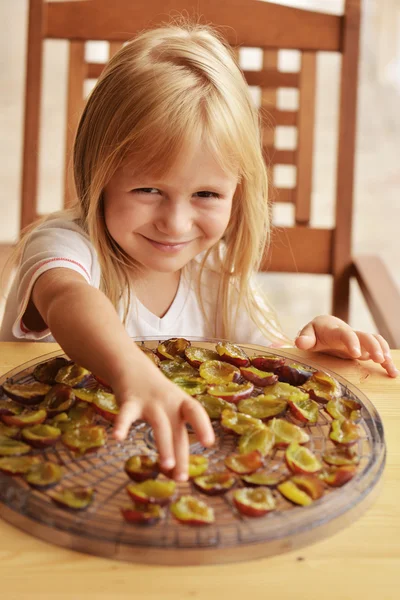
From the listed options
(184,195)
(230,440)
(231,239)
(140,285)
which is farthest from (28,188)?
(230,440)

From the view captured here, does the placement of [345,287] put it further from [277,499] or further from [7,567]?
[7,567]

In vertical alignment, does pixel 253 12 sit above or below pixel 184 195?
above

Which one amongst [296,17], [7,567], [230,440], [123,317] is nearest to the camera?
[7,567]

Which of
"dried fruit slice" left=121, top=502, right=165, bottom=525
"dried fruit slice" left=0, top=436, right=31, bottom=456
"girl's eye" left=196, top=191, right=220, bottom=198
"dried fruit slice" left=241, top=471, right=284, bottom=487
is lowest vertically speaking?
"dried fruit slice" left=121, top=502, right=165, bottom=525

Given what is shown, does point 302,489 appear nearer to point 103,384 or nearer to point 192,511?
point 192,511

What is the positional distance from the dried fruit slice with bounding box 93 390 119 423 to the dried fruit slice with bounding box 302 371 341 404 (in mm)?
199

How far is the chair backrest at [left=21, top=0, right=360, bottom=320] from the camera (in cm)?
138

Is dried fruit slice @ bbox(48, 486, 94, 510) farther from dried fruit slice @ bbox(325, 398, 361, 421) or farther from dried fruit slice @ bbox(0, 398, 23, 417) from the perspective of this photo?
dried fruit slice @ bbox(325, 398, 361, 421)

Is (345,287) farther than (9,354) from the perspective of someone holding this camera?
Yes

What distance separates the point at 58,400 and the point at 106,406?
0.05 metres

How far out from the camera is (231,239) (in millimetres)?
1213

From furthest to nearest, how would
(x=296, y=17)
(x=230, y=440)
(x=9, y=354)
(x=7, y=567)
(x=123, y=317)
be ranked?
(x=296, y=17), (x=123, y=317), (x=9, y=354), (x=230, y=440), (x=7, y=567)

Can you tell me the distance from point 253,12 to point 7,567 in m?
1.18

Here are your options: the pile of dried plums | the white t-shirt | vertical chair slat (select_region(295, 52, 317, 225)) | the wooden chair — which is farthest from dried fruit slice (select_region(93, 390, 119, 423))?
vertical chair slat (select_region(295, 52, 317, 225))
